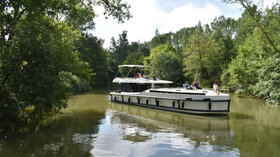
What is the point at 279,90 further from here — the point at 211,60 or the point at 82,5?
the point at 211,60

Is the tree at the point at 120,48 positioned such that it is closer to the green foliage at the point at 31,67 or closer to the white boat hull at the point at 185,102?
the white boat hull at the point at 185,102

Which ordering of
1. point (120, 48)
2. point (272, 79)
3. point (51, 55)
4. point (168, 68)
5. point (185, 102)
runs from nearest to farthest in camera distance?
1. point (51, 55)
2. point (185, 102)
3. point (272, 79)
4. point (168, 68)
5. point (120, 48)

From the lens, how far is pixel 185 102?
17.6 meters

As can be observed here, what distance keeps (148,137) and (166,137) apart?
0.87 meters

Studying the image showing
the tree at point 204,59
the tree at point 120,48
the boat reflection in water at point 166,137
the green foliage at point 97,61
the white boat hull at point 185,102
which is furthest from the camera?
the tree at point 120,48

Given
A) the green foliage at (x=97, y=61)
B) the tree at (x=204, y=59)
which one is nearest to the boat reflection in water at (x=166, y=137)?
the tree at (x=204, y=59)

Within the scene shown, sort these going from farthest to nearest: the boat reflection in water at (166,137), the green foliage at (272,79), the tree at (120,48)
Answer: the tree at (120,48)
the green foliage at (272,79)
the boat reflection in water at (166,137)

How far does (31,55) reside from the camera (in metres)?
11.4

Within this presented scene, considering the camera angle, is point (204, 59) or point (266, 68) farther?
point (204, 59)

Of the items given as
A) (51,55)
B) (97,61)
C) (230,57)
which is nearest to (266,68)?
(51,55)

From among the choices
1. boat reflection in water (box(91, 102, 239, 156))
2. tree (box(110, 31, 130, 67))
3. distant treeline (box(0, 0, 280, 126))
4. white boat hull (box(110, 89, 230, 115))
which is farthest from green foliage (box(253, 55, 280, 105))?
tree (box(110, 31, 130, 67))

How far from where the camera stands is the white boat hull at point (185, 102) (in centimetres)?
1631

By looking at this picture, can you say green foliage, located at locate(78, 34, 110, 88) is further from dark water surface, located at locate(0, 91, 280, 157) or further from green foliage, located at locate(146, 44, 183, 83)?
dark water surface, located at locate(0, 91, 280, 157)

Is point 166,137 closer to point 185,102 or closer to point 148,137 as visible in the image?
point 148,137
